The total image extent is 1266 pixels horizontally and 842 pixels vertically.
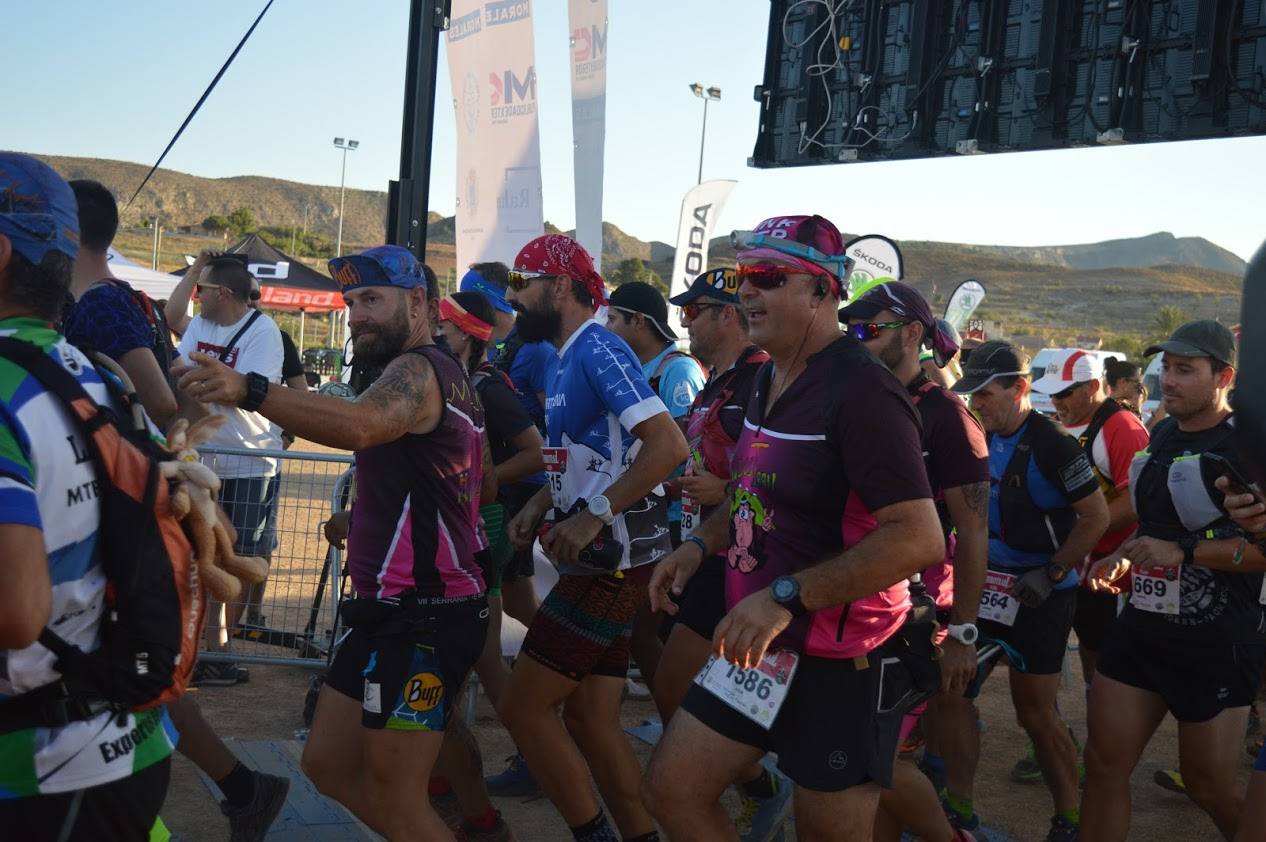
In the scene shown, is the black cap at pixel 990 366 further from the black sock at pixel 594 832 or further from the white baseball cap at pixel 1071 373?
the black sock at pixel 594 832

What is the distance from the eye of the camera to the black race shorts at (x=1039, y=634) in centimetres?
549

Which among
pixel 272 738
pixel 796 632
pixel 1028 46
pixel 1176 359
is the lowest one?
pixel 272 738

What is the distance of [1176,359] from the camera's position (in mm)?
4594

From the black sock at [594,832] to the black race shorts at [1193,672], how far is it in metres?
2.04

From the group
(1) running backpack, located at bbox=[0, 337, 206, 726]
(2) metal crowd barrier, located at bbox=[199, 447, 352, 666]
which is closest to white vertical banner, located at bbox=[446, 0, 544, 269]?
(2) metal crowd barrier, located at bbox=[199, 447, 352, 666]

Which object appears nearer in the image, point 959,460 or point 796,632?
point 796,632

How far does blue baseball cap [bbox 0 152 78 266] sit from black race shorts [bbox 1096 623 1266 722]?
3.97 meters

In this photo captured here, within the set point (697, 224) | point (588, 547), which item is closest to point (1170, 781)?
A: point (588, 547)

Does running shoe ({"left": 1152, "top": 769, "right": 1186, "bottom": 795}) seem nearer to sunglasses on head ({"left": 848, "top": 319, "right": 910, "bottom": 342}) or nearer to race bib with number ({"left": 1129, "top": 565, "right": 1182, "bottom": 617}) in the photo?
race bib with number ({"left": 1129, "top": 565, "right": 1182, "bottom": 617})

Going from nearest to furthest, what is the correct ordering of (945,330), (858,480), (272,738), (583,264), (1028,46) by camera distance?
(858,480)
(583,264)
(945,330)
(272,738)
(1028,46)

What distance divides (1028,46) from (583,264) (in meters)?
6.14

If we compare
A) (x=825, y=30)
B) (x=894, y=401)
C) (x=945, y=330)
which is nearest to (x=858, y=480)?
(x=894, y=401)

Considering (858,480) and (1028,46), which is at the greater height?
(1028,46)

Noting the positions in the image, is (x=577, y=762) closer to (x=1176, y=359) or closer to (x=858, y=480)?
(x=858, y=480)
